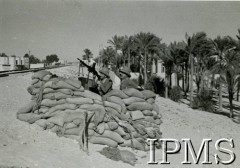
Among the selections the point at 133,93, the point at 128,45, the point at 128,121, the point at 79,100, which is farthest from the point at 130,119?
the point at 128,45

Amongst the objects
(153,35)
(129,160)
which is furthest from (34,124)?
(153,35)

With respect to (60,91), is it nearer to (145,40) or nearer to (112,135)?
(112,135)

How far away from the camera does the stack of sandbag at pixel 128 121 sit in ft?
16.6

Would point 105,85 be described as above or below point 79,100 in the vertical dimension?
above

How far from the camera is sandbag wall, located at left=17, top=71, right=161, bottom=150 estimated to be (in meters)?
4.96

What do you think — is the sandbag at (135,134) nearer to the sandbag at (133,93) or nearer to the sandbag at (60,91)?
the sandbag at (133,93)

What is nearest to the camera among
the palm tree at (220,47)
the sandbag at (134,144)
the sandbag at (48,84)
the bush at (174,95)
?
the sandbag at (134,144)

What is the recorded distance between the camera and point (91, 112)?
511 cm

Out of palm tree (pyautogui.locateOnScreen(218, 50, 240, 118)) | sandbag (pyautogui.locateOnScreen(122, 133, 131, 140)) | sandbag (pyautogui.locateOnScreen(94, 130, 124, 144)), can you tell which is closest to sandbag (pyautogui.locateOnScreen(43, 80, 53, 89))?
sandbag (pyautogui.locateOnScreen(94, 130, 124, 144))

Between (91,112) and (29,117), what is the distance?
1.16 meters

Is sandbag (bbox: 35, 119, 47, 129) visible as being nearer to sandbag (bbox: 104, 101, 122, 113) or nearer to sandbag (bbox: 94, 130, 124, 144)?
sandbag (bbox: 94, 130, 124, 144)

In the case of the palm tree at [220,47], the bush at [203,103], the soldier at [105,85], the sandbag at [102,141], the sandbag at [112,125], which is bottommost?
the bush at [203,103]

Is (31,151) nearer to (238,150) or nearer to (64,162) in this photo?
(64,162)

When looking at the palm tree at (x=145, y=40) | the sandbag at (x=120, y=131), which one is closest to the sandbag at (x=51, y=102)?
the sandbag at (x=120, y=131)
